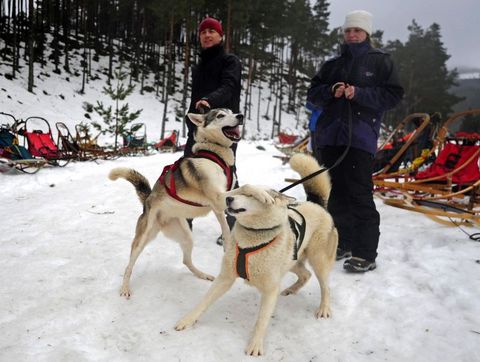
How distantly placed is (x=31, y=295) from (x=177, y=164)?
159cm

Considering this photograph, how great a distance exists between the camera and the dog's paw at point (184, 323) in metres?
2.27

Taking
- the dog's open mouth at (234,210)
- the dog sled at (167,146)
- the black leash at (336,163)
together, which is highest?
the black leash at (336,163)

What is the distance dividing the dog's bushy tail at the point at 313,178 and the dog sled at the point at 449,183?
224cm

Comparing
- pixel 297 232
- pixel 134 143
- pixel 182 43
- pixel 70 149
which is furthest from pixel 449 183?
pixel 182 43

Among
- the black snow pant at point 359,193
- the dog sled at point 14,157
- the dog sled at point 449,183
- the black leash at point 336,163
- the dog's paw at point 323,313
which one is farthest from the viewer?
the dog sled at point 14,157

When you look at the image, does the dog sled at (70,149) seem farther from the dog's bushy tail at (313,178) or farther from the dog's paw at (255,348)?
the dog's paw at (255,348)

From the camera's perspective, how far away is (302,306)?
8.90 feet

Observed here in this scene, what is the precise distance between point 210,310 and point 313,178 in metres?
1.40

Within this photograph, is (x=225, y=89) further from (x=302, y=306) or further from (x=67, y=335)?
→ (x=67, y=335)

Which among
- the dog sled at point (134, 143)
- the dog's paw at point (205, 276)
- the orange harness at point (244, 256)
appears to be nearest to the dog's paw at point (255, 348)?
the orange harness at point (244, 256)

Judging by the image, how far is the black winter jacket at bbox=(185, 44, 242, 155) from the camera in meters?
3.64

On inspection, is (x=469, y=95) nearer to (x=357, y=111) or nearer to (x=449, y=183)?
(x=449, y=183)

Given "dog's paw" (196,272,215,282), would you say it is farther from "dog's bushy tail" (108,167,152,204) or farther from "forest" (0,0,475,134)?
"forest" (0,0,475,134)

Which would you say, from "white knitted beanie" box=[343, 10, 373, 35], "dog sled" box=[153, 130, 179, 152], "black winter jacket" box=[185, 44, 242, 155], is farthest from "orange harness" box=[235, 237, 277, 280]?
"dog sled" box=[153, 130, 179, 152]
